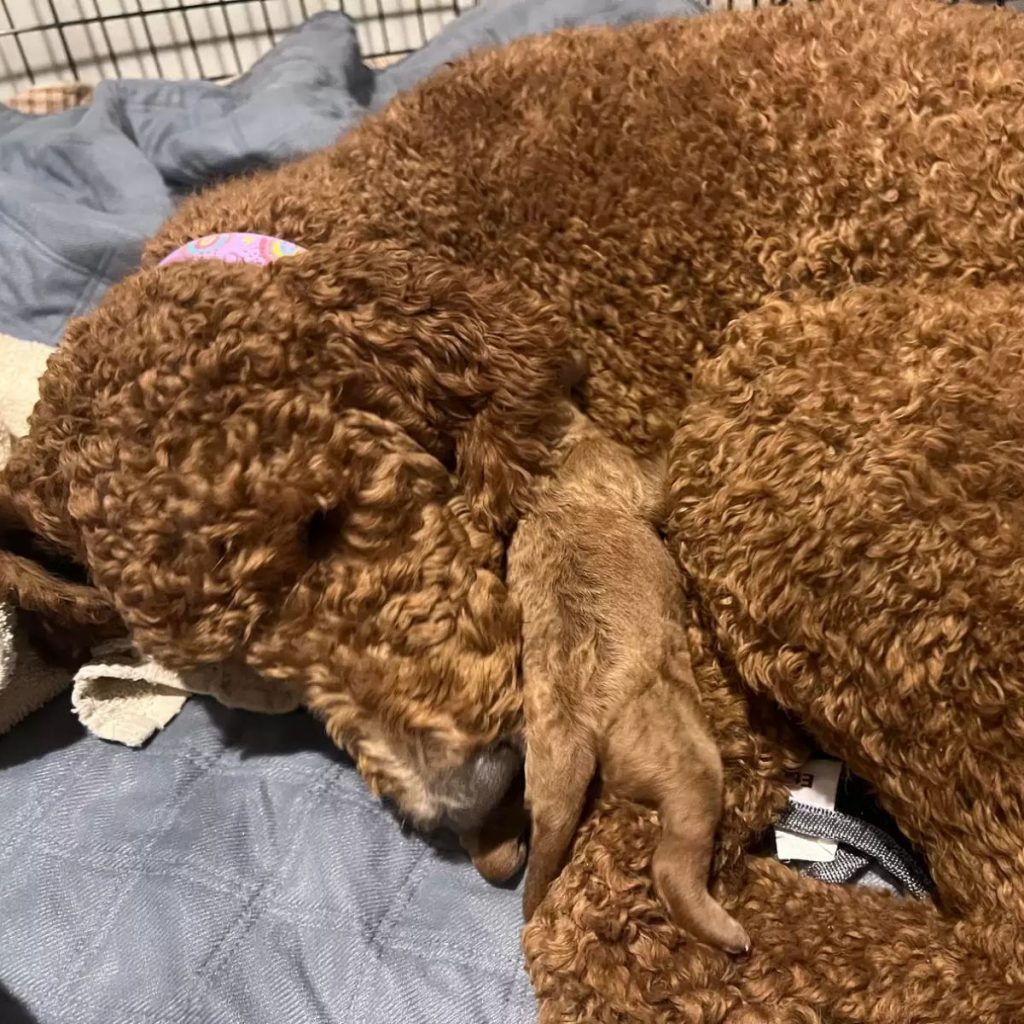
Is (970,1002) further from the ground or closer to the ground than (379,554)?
closer to the ground

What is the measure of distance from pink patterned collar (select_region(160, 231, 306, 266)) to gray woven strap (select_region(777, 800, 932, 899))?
0.81 metres

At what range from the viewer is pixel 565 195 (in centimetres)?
116

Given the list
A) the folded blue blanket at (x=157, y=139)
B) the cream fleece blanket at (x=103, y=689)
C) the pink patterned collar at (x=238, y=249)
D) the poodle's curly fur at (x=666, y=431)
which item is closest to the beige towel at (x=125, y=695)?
the cream fleece blanket at (x=103, y=689)

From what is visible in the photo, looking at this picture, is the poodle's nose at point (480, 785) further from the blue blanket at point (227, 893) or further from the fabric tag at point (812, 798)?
the fabric tag at point (812, 798)

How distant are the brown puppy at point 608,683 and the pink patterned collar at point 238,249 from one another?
365 millimetres

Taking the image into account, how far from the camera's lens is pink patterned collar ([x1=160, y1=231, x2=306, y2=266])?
3.42ft

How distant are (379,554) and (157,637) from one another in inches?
9.1

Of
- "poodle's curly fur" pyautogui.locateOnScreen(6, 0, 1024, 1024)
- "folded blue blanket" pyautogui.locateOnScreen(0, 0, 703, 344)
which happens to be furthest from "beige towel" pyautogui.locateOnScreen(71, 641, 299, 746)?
"folded blue blanket" pyautogui.locateOnScreen(0, 0, 703, 344)

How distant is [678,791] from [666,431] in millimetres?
421

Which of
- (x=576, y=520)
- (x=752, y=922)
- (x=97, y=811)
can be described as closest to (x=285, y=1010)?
(x=97, y=811)

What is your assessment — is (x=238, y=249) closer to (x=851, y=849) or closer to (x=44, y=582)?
(x=44, y=582)

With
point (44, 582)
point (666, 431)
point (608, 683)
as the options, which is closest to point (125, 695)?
point (44, 582)

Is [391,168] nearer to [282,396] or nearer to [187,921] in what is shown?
[282,396]

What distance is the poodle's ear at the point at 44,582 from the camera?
46.8 inches
